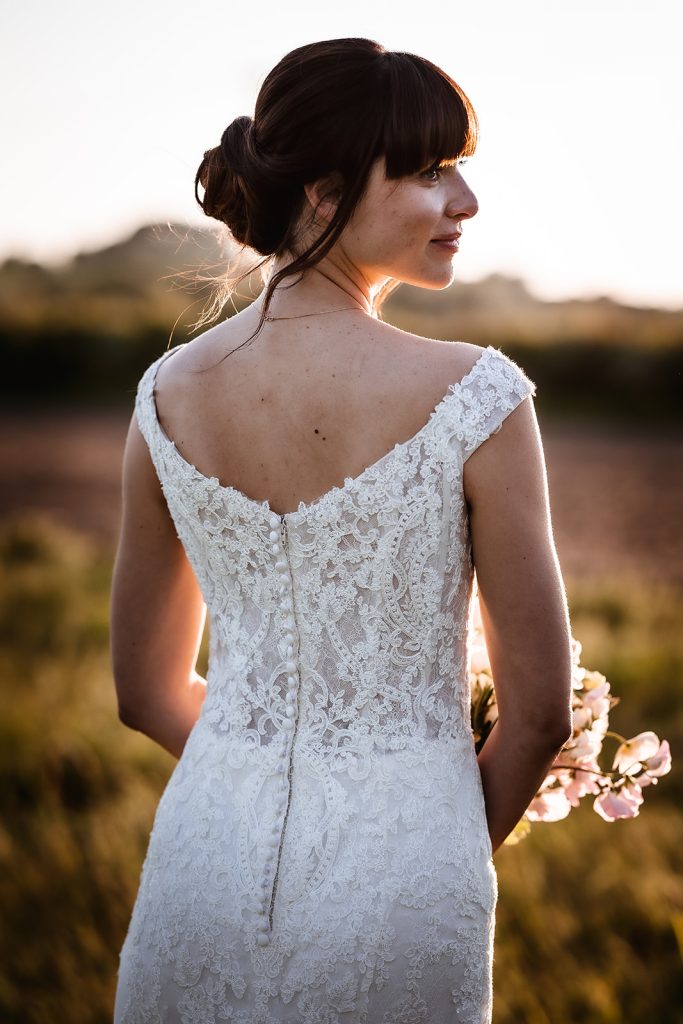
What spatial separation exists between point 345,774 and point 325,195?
2.77 ft

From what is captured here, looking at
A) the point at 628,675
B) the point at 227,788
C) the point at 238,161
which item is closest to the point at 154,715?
the point at 227,788

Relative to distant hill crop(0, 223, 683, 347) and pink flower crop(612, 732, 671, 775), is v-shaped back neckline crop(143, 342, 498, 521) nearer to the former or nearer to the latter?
pink flower crop(612, 732, 671, 775)

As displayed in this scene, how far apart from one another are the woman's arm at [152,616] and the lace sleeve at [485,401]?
595 mm

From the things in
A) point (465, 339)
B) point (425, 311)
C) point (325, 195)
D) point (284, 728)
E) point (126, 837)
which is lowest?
point (126, 837)

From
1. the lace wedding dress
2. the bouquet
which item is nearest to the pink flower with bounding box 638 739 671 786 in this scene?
the bouquet

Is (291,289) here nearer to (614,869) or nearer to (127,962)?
(127,962)

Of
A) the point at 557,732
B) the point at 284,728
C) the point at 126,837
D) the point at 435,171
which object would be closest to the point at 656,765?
the point at 557,732

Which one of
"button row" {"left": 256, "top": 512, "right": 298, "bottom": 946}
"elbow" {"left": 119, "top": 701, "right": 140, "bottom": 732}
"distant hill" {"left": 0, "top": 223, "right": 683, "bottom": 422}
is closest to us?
"button row" {"left": 256, "top": 512, "right": 298, "bottom": 946}

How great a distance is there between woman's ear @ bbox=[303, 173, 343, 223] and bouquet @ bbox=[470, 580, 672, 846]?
2.35ft

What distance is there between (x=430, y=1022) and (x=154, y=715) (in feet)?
2.51

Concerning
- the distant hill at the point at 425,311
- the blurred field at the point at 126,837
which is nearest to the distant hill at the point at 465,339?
the distant hill at the point at 425,311

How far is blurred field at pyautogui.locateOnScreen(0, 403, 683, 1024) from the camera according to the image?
2.90m

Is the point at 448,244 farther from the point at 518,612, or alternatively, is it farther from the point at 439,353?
the point at 518,612

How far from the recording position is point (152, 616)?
69.4 inches
